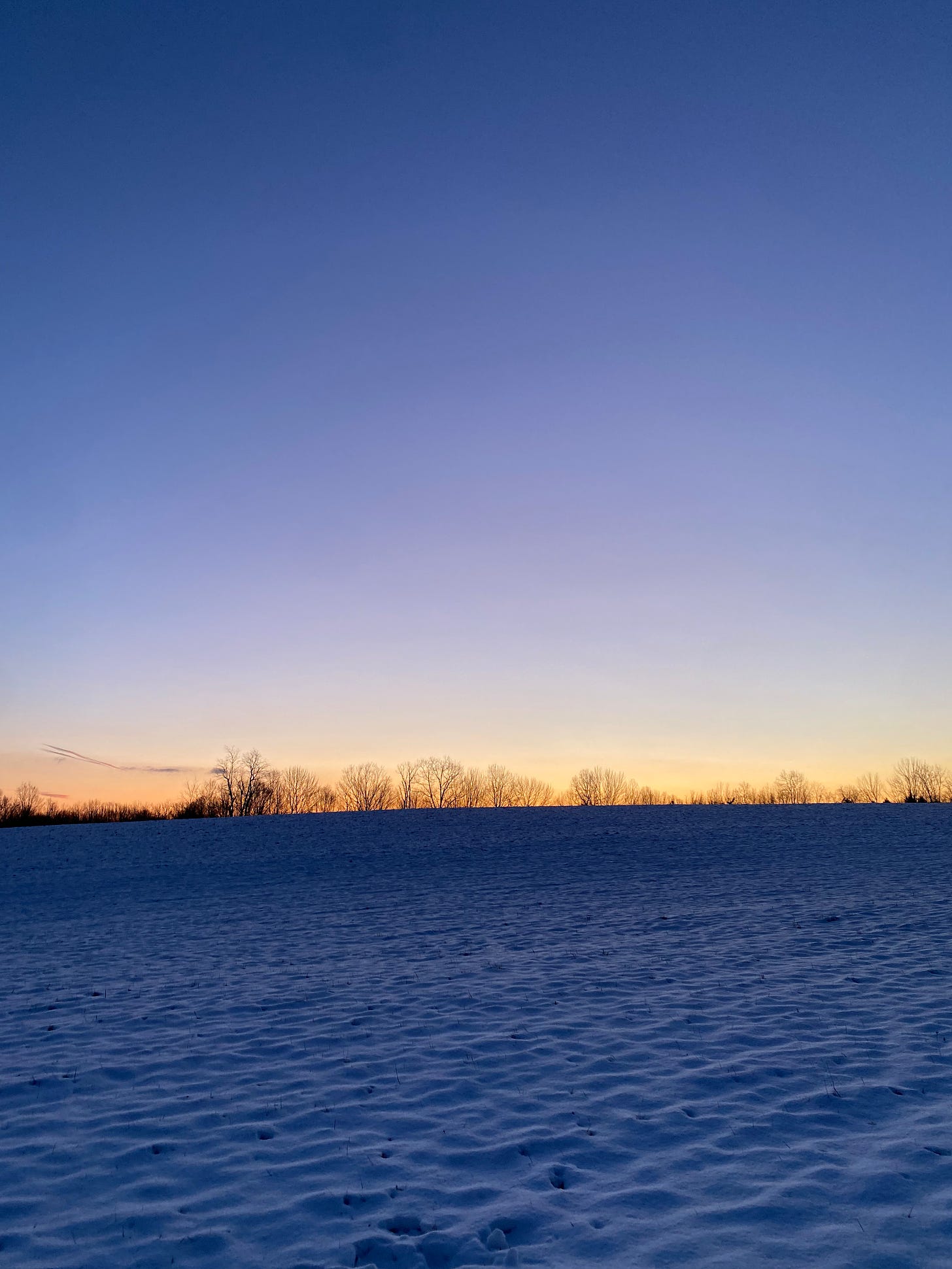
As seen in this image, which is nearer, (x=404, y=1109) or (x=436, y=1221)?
(x=436, y=1221)

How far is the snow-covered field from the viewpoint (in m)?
5.39

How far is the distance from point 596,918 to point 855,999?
8327mm

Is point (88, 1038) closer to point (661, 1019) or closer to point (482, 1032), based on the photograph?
point (482, 1032)

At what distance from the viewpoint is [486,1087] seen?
806cm

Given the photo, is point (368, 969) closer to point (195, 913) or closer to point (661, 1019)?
point (661, 1019)

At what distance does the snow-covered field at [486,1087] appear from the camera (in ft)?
17.7

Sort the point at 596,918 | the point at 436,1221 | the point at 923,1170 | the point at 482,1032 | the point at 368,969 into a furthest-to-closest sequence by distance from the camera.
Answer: the point at 596,918 < the point at 368,969 < the point at 482,1032 < the point at 923,1170 < the point at 436,1221

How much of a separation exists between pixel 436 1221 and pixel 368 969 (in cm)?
881

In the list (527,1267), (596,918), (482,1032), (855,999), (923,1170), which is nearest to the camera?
(527,1267)

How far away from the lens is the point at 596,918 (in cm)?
1869

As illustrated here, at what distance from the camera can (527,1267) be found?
495 cm

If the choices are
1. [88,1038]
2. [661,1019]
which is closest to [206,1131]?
[88,1038]

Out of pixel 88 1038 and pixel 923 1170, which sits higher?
pixel 923 1170

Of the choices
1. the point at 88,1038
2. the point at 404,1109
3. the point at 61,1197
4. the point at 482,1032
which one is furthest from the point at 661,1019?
the point at 88,1038
